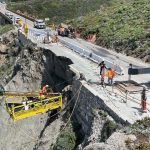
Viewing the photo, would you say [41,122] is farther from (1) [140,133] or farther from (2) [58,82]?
(1) [140,133]

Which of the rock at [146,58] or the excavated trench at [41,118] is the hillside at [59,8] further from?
the rock at [146,58]

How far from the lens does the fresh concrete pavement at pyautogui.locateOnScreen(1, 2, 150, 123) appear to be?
22.7 m

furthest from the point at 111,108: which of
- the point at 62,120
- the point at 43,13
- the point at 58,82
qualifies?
the point at 43,13

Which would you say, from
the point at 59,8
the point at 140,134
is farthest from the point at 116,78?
the point at 59,8

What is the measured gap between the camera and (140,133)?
63.2 ft

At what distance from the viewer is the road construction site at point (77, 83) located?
2419cm

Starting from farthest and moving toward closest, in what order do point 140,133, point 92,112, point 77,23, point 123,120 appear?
point 77,23, point 92,112, point 123,120, point 140,133

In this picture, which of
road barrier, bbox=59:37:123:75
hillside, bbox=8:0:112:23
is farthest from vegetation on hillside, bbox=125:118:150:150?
hillside, bbox=8:0:112:23

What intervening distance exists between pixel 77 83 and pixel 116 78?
305cm

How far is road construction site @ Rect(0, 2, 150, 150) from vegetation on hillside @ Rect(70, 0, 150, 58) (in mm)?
1384

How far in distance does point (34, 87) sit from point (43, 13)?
163 ft

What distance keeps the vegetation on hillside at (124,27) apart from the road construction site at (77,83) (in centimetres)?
138

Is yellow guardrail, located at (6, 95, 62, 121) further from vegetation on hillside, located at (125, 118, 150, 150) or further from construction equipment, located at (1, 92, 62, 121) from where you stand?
vegetation on hillside, located at (125, 118, 150, 150)

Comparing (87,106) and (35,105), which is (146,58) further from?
(87,106)
